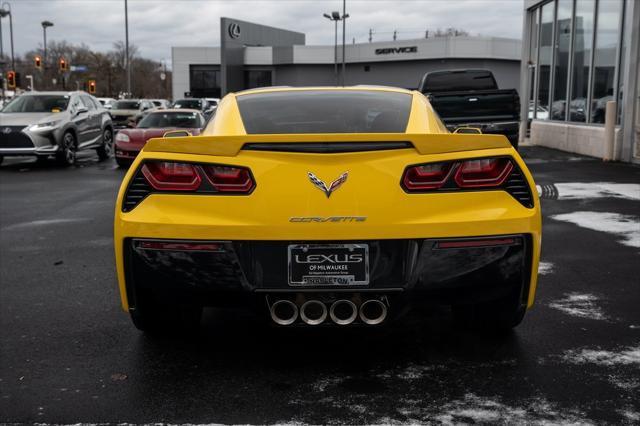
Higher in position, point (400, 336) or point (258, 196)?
point (258, 196)

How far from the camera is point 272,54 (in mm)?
68562

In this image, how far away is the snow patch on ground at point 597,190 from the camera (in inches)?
431

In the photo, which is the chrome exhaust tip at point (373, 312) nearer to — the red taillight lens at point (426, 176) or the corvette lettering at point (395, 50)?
the red taillight lens at point (426, 176)

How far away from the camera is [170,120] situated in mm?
16875

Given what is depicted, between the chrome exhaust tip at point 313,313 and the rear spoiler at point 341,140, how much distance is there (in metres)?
0.77

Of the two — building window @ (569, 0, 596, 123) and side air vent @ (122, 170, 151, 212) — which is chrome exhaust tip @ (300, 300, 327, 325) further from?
building window @ (569, 0, 596, 123)

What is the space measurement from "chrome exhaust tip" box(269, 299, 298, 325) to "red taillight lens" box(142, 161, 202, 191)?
0.68 meters

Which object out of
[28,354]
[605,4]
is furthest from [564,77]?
[28,354]

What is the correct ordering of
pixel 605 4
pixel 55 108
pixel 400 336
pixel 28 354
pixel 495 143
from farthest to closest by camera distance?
pixel 605 4 < pixel 55 108 < pixel 400 336 < pixel 28 354 < pixel 495 143

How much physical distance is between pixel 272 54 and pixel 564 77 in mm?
49167

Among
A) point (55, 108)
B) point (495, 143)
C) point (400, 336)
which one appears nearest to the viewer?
point (495, 143)

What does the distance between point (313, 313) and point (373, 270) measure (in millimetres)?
378

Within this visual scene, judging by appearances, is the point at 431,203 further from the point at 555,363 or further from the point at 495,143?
the point at 555,363

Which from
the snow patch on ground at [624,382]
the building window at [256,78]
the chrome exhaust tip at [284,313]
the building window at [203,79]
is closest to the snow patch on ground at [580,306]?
the snow patch on ground at [624,382]
